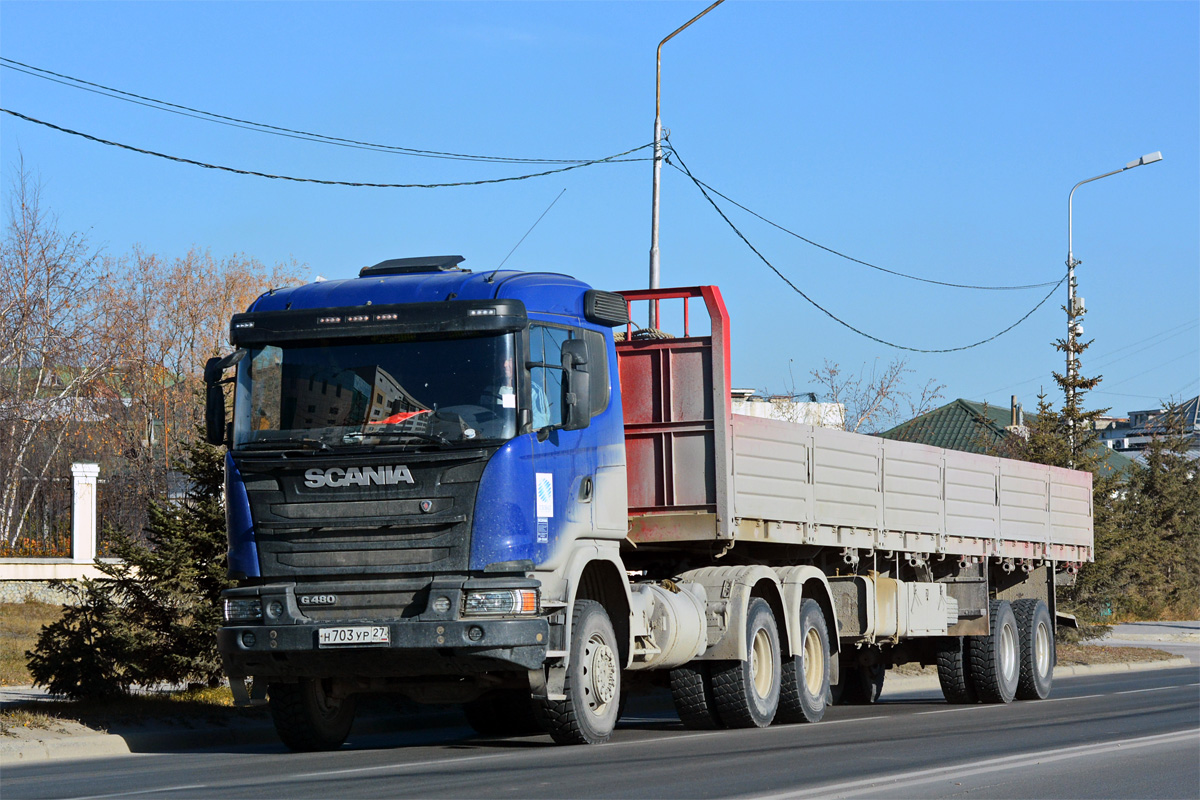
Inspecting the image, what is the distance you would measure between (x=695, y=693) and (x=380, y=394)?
15.1 feet

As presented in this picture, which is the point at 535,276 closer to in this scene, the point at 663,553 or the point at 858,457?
the point at 663,553

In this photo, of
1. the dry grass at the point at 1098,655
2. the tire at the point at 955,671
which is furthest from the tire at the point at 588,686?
the dry grass at the point at 1098,655

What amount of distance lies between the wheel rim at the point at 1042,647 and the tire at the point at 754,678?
6.64 metres

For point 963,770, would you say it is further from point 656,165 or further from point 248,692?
point 656,165

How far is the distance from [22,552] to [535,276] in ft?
70.4

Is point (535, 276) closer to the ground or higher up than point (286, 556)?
higher up

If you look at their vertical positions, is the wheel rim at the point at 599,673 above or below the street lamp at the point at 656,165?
below

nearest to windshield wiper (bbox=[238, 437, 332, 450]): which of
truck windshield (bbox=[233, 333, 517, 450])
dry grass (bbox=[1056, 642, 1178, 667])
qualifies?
truck windshield (bbox=[233, 333, 517, 450])

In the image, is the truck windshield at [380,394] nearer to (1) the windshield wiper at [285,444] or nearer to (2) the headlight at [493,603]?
(1) the windshield wiper at [285,444]

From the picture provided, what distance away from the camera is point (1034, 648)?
19172 millimetres

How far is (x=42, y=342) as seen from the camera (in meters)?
37.6

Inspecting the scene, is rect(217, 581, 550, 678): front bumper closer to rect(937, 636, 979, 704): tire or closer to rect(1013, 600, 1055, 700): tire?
rect(937, 636, 979, 704): tire

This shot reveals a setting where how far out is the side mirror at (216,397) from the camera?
35.6ft

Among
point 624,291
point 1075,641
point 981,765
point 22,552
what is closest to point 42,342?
point 22,552
